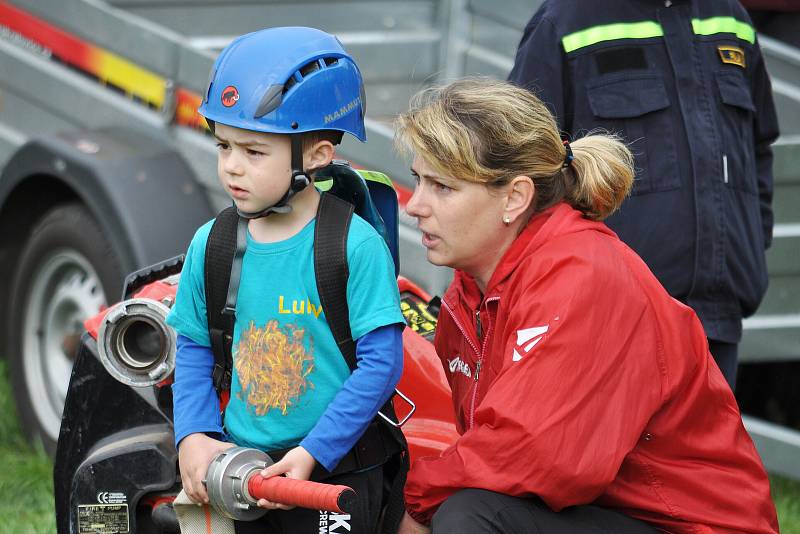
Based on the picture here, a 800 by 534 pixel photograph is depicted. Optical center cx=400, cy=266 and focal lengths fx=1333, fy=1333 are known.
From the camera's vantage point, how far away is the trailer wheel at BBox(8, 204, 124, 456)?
16.4 feet

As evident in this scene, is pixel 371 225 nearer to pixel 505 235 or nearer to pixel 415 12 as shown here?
pixel 505 235

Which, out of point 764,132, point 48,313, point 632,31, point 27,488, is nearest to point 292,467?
point 632,31

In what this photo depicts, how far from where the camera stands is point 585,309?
2.65 m

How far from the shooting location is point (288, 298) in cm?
285

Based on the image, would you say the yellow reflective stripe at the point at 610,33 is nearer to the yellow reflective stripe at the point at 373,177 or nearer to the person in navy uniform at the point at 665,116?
the person in navy uniform at the point at 665,116

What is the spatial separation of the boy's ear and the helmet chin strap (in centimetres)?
5

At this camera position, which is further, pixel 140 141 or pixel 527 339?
pixel 140 141

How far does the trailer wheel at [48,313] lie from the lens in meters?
4.99

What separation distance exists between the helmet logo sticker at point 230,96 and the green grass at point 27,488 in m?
2.04

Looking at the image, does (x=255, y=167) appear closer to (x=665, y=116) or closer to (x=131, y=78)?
(x=665, y=116)

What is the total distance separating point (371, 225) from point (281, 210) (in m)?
0.26

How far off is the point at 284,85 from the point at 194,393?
0.71 metres

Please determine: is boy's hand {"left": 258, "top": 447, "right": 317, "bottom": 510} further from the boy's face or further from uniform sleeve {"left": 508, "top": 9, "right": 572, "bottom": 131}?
uniform sleeve {"left": 508, "top": 9, "right": 572, "bottom": 131}

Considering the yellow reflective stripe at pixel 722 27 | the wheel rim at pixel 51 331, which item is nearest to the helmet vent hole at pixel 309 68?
the yellow reflective stripe at pixel 722 27
